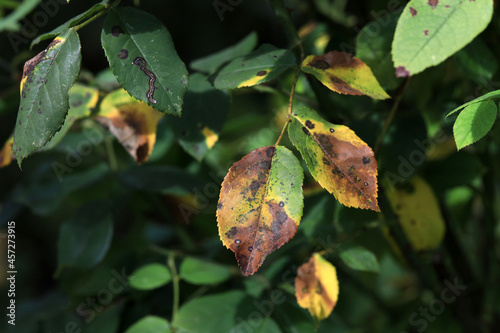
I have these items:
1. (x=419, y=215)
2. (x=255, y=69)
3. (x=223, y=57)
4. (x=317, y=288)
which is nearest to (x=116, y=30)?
Answer: (x=255, y=69)

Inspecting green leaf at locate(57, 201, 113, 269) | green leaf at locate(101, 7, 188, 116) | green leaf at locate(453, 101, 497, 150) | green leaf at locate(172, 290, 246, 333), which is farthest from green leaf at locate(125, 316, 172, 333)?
green leaf at locate(453, 101, 497, 150)

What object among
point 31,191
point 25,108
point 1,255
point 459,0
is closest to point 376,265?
point 459,0

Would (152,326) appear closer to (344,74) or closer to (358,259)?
(358,259)

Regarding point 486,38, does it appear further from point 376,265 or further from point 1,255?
point 1,255

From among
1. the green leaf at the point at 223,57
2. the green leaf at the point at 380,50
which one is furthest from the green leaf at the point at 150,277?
the green leaf at the point at 380,50

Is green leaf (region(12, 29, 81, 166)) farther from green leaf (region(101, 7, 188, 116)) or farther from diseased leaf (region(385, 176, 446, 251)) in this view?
→ diseased leaf (region(385, 176, 446, 251))

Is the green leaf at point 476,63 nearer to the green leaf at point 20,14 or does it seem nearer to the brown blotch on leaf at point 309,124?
the brown blotch on leaf at point 309,124
